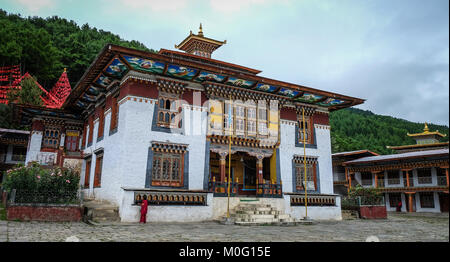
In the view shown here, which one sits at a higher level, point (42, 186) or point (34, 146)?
point (34, 146)

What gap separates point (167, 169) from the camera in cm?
1404

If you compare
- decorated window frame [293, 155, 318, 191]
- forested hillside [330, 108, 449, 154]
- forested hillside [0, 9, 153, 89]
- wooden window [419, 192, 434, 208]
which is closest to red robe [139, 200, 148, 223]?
decorated window frame [293, 155, 318, 191]

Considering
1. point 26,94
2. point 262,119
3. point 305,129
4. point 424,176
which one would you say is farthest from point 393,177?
point 26,94

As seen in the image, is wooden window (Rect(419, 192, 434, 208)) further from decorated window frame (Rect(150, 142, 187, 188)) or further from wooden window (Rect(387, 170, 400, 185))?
decorated window frame (Rect(150, 142, 187, 188))

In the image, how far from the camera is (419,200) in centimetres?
2953

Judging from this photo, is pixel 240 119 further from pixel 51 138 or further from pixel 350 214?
pixel 51 138

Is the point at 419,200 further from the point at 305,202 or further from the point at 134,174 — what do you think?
the point at 134,174

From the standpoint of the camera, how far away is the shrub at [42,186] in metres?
10.9

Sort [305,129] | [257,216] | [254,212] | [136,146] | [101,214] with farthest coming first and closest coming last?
1. [305,129]
2. [136,146]
3. [254,212]
4. [257,216]
5. [101,214]

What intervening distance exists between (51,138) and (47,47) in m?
23.2

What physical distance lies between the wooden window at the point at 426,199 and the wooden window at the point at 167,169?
80.2 ft
